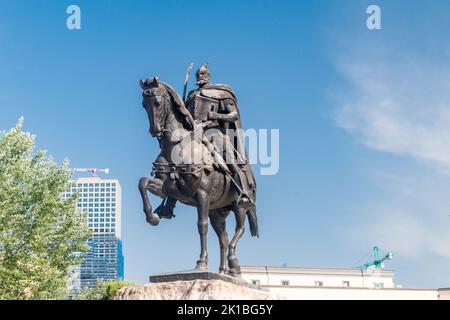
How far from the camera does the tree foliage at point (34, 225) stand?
93.5 feet

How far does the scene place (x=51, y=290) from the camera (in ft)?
97.8

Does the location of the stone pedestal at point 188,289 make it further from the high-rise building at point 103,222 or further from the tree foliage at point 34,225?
the high-rise building at point 103,222

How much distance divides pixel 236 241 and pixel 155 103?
10.6 feet

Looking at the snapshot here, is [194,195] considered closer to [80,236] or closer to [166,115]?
[166,115]

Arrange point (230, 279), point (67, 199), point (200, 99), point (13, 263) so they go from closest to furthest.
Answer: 1. point (230, 279)
2. point (200, 99)
3. point (13, 263)
4. point (67, 199)

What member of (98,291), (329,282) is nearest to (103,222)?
(329,282)

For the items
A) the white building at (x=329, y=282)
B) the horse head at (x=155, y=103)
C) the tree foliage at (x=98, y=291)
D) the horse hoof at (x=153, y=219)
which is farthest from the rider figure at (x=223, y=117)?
the white building at (x=329, y=282)

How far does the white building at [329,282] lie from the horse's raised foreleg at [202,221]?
54.8 m

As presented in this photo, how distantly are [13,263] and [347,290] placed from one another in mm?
47909

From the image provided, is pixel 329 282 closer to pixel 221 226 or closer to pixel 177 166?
pixel 221 226

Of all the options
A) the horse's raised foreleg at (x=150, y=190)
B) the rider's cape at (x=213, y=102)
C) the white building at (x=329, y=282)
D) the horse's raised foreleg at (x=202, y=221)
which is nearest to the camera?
the horse's raised foreleg at (x=150, y=190)
